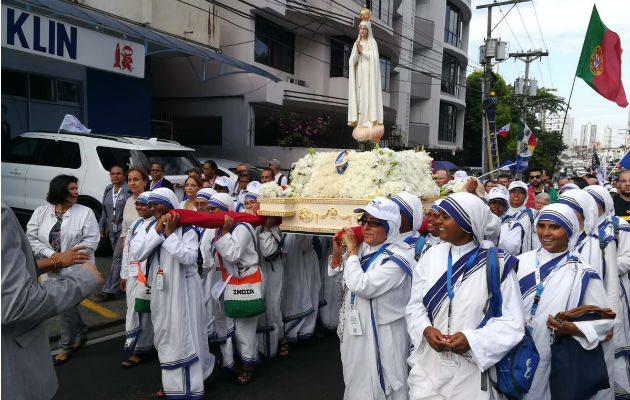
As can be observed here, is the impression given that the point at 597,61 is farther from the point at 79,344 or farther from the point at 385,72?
the point at 385,72

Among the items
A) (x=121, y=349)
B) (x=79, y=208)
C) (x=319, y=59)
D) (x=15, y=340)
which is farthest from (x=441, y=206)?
(x=319, y=59)

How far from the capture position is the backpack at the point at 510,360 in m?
2.59

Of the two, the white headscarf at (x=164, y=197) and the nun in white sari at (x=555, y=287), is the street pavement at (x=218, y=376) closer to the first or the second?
the white headscarf at (x=164, y=197)

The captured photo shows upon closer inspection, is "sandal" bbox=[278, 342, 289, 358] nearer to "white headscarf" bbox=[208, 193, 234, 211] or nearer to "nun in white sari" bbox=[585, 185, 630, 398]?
"white headscarf" bbox=[208, 193, 234, 211]

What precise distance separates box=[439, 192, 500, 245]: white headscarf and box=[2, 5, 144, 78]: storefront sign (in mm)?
9088

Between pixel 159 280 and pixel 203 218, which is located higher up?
pixel 203 218

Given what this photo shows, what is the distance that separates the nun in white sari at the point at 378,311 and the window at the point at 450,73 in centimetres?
3100

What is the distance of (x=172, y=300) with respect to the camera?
171 inches

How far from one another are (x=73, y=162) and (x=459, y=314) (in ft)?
26.6

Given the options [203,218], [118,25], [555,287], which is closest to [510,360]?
[555,287]

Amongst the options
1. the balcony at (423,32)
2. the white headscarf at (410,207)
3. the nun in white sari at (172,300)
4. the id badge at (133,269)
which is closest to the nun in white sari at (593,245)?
the white headscarf at (410,207)

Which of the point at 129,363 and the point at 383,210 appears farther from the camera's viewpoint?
the point at 129,363

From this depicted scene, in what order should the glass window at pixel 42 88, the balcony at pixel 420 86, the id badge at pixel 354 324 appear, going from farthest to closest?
the balcony at pixel 420 86, the glass window at pixel 42 88, the id badge at pixel 354 324

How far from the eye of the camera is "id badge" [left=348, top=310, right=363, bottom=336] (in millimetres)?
3457
